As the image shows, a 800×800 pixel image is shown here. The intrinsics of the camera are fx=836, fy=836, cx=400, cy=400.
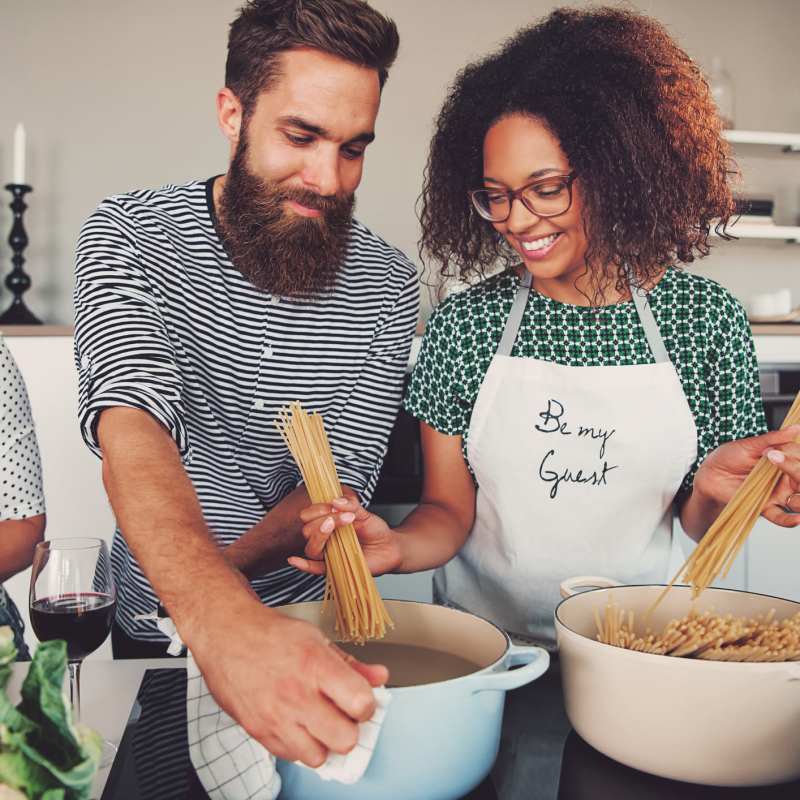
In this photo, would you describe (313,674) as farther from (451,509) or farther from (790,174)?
(790,174)

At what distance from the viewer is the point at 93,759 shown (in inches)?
15.9

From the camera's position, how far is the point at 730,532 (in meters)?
0.80

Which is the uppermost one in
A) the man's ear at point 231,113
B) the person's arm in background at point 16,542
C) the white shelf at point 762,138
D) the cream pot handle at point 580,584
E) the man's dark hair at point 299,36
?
the white shelf at point 762,138

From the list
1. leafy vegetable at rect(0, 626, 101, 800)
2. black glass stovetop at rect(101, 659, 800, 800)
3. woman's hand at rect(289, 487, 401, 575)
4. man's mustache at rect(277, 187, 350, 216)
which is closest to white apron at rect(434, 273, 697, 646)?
woman's hand at rect(289, 487, 401, 575)

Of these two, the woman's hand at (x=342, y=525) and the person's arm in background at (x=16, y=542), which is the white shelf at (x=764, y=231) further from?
the person's arm in background at (x=16, y=542)

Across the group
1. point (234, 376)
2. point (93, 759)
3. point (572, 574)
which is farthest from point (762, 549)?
point (93, 759)

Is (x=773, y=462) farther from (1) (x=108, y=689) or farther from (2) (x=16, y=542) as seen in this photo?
(2) (x=16, y=542)

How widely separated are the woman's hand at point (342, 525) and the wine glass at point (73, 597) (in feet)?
0.69

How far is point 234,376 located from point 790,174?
2.75 metres

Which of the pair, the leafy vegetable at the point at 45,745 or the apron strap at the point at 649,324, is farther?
→ the apron strap at the point at 649,324

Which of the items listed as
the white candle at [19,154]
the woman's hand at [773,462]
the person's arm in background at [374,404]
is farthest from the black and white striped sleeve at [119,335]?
the white candle at [19,154]

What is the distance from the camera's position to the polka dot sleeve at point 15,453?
1187 mm

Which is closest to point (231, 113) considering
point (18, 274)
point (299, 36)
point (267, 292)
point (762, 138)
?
point (299, 36)

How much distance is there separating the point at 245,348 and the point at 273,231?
0.18 meters
